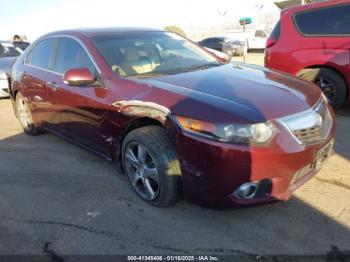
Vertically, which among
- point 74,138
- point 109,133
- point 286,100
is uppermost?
point 286,100

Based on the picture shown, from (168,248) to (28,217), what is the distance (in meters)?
1.43

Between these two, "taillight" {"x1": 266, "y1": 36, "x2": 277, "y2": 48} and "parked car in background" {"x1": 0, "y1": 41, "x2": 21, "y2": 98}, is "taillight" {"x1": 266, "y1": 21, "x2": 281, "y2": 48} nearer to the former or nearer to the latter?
"taillight" {"x1": 266, "y1": 36, "x2": 277, "y2": 48}

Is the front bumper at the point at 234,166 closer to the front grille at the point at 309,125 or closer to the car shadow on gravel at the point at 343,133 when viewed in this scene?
the front grille at the point at 309,125

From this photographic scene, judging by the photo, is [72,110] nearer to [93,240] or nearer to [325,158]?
[93,240]

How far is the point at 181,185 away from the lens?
312 cm

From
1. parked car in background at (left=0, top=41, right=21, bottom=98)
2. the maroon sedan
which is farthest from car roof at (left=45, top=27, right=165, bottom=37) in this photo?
parked car in background at (left=0, top=41, right=21, bottom=98)

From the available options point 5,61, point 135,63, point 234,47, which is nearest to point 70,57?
point 135,63

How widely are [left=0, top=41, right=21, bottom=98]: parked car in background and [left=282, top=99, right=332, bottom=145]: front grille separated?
675 centimetres

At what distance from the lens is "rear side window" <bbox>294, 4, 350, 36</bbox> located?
575 cm

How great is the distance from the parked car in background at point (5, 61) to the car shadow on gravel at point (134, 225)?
5.09 metres

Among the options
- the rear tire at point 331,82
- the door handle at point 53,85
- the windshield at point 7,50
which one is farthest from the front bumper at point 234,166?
the windshield at point 7,50

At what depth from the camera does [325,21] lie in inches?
233

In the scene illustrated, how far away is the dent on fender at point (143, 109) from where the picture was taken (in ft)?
10.0

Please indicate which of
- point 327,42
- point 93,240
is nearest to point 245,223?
point 93,240
